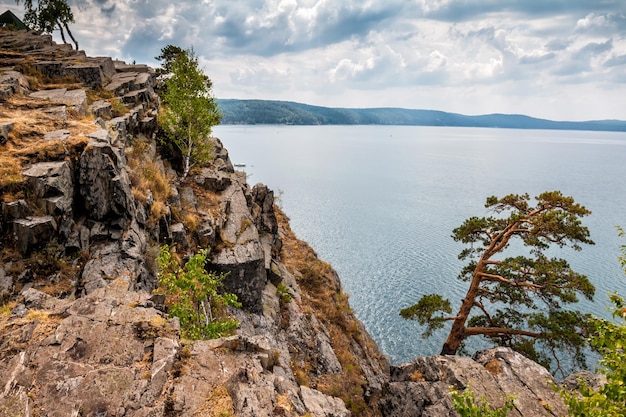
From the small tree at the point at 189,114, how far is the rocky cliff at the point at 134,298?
181 cm

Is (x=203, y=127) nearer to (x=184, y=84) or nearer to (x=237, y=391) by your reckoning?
(x=184, y=84)

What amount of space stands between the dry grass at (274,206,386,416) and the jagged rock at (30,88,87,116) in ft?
71.6

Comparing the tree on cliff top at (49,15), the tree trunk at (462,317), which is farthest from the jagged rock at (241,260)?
the tree on cliff top at (49,15)

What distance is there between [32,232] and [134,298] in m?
5.39

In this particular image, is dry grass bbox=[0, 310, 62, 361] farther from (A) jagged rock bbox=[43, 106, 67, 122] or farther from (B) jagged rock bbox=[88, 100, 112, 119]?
(B) jagged rock bbox=[88, 100, 112, 119]

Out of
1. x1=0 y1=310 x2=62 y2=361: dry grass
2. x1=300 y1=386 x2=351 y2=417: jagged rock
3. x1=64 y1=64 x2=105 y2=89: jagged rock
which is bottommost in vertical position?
x1=300 y1=386 x2=351 y2=417: jagged rock

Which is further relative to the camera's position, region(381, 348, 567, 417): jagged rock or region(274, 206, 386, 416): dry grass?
region(274, 206, 386, 416): dry grass

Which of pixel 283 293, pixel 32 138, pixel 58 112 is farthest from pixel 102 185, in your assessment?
pixel 283 293

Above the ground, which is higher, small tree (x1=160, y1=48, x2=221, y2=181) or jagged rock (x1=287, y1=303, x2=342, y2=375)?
small tree (x1=160, y1=48, x2=221, y2=181)

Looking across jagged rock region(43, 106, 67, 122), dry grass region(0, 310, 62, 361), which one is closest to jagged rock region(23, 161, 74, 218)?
dry grass region(0, 310, 62, 361)

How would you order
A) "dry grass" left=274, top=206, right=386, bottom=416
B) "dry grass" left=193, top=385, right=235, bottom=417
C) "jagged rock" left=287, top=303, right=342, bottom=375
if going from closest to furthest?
"dry grass" left=193, top=385, right=235, bottom=417
"dry grass" left=274, top=206, right=386, bottom=416
"jagged rock" left=287, top=303, right=342, bottom=375

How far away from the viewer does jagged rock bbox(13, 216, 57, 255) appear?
13484 millimetres

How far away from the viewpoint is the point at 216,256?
23344 millimetres

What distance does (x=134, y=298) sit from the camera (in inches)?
494
